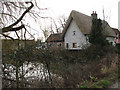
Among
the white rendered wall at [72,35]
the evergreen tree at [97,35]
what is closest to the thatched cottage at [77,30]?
the white rendered wall at [72,35]

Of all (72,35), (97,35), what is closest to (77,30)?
(72,35)

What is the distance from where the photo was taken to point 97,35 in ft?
43.2

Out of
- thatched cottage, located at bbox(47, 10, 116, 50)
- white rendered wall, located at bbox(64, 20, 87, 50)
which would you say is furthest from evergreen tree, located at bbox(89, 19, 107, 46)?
white rendered wall, located at bbox(64, 20, 87, 50)

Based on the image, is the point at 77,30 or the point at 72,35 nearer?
the point at 77,30

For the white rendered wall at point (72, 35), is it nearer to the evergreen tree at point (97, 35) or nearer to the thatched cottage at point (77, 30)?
the thatched cottage at point (77, 30)

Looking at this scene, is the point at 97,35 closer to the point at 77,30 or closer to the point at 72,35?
the point at 77,30

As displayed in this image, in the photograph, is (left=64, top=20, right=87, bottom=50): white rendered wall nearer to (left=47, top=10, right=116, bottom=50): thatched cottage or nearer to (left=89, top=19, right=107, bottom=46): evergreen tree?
(left=47, top=10, right=116, bottom=50): thatched cottage

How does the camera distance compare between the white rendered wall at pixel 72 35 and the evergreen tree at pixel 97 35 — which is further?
the white rendered wall at pixel 72 35

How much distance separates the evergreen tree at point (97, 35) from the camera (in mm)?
12530

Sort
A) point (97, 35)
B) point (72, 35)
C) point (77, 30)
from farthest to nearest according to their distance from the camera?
point (72, 35)
point (77, 30)
point (97, 35)

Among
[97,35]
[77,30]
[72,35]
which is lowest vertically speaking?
[97,35]

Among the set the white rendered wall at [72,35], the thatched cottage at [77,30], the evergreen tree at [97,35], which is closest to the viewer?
the evergreen tree at [97,35]

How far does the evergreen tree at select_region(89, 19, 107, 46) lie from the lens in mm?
12530

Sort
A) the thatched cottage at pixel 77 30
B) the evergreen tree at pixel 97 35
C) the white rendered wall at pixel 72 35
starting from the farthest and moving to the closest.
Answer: the white rendered wall at pixel 72 35 < the thatched cottage at pixel 77 30 < the evergreen tree at pixel 97 35
